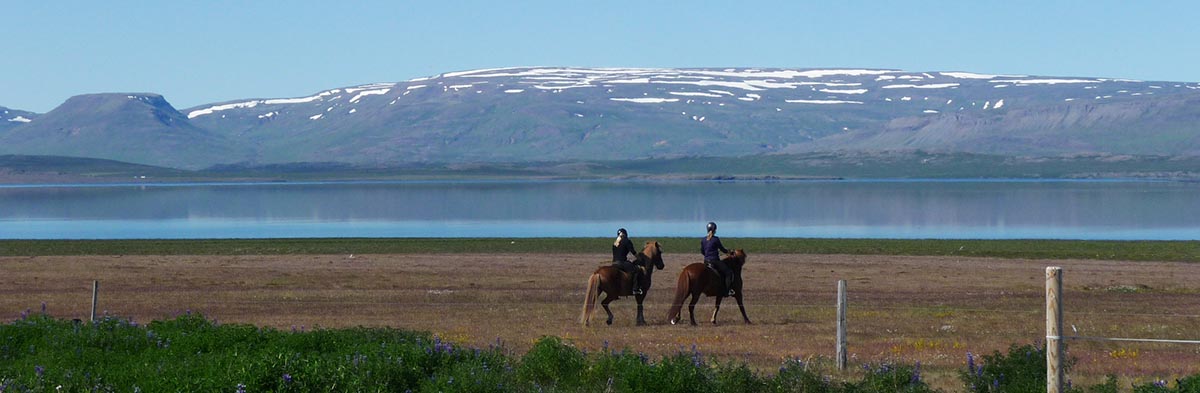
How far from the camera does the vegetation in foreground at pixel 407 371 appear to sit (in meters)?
13.9

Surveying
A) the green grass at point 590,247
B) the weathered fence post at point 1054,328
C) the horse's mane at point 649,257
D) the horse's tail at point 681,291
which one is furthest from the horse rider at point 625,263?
the green grass at point 590,247

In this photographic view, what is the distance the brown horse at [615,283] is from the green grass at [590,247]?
1333 inches

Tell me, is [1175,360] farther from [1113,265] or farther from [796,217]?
[796,217]

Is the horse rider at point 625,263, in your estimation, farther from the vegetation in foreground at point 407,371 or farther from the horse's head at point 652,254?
the vegetation in foreground at point 407,371

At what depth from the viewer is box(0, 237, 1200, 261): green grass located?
2354 inches

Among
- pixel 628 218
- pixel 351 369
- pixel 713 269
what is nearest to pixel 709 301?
pixel 713 269

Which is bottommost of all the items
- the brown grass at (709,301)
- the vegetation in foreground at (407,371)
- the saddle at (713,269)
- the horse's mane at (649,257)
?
the brown grass at (709,301)

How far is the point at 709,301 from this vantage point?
3219 centimetres

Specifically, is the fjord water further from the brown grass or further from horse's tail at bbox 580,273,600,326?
horse's tail at bbox 580,273,600,326

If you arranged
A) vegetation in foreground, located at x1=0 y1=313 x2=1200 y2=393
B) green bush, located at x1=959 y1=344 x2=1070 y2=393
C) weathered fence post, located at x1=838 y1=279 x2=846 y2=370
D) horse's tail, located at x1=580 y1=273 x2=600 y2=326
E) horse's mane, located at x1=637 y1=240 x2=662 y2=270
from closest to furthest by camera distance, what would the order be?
vegetation in foreground, located at x1=0 y1=313 x2=1200 y2=393, green bush, located at x1=959 y1=344 x2=1070 y2=393, weathered fence post, located at x1=838 y1=279 x2=846 y2=370, horse's tail, located at x1=580 y1=273 x2=600 y2=326, horse's mane, located at x1=637 y1=240 x2=662 y2=270

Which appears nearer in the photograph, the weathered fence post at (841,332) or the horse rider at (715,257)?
the weathered fence post at (841,332)

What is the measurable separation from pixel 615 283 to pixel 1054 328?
42.9 feet

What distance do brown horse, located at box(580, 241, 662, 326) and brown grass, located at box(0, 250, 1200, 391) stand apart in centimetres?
47

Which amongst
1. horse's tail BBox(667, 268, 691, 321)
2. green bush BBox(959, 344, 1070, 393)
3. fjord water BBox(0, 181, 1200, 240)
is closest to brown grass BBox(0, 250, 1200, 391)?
horse's tail BBox(667, 268, 691, 321)
